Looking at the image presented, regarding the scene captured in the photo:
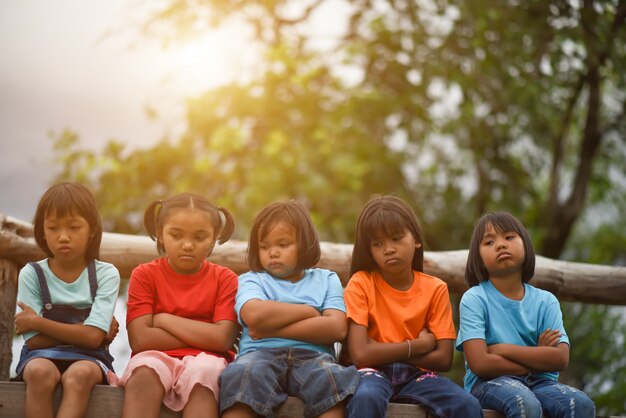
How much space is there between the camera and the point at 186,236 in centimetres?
338

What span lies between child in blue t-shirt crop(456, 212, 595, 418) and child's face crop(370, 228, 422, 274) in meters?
0.32

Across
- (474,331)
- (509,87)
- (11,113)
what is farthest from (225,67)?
(474,331)

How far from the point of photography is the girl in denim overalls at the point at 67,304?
296 centimetres

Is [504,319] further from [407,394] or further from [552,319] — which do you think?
[407,394]

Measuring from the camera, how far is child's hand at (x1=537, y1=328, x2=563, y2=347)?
3.35 metres

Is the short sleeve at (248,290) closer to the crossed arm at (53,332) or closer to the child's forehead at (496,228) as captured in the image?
the crossed arm at (53,332)

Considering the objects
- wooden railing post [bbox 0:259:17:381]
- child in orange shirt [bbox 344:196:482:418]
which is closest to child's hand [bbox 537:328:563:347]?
child in orange shirt [bbox 344:196:482:418]

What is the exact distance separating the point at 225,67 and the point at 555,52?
176 inches

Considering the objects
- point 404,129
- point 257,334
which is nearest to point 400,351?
point 257,334

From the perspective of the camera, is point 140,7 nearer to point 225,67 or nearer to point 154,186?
point 225,67

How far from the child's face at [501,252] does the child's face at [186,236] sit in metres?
1.22

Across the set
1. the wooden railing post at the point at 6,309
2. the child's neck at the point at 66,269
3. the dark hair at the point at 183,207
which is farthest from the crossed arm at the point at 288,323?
the wooden railing post at the point at 6,309

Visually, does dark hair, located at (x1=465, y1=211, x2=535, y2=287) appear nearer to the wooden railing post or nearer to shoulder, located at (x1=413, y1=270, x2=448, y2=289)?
shoulder, located at (x1=413, y1=270, x2=448, y2=289)

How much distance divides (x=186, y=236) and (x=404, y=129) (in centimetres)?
773
